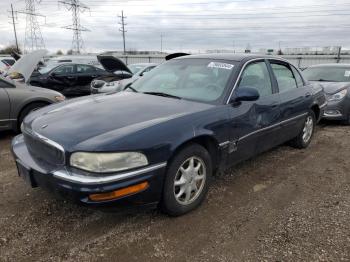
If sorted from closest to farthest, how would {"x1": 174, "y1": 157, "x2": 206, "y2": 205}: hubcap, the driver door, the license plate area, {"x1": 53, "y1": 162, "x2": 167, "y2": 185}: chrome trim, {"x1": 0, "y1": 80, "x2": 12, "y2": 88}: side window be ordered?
{"x1": 53, "y1": 162, "x2": 167, "y2": 185}: chrome trim, the license plate area, {"x1": 174, "y1": 157, "x2": 206, "y2": 205}: hubcap, the driver door, {"x1": 0, "y1": 80, "x2": 12, "y2": 88}: side window

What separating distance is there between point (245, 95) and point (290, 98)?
1390 mm

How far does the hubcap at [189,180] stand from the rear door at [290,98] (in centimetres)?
175

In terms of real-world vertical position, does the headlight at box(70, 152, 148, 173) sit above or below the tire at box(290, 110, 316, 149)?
above

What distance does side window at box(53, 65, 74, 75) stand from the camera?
1222 centimetres

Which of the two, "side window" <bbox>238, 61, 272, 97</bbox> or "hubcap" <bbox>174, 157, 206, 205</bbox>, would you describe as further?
"side window" <bbox>238, 61, 272, 97</bbox>

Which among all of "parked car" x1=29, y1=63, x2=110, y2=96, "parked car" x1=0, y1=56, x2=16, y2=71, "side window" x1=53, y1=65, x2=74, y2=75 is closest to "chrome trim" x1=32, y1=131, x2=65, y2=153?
"parked car" x1=29, y1=63, x2=110, y2=96

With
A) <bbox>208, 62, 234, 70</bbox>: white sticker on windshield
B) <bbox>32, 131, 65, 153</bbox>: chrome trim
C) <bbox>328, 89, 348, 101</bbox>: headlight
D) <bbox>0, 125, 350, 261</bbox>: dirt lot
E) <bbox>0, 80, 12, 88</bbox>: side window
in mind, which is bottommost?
<bbox>0, 125, 350, 261</bbox>: dirt lot

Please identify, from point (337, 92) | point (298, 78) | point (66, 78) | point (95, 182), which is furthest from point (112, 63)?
point (95, 182)

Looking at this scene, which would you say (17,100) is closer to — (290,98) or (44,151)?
(44,151)

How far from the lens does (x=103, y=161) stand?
2.56 meters

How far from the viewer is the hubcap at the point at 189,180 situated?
3.11 meters

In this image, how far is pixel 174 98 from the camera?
3686mm

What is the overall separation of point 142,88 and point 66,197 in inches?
75.5

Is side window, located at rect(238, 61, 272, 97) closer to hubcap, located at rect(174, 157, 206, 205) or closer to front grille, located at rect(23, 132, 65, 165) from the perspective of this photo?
hubcap, located at rect(174, 157, 206, 205)
